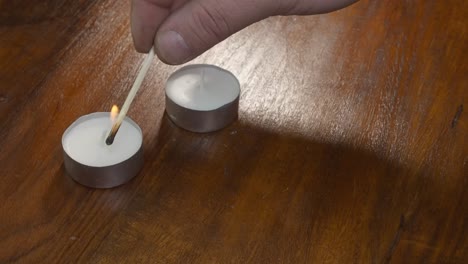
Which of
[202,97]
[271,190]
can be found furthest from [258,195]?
[202,97]

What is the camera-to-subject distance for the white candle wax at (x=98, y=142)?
30.6 inches

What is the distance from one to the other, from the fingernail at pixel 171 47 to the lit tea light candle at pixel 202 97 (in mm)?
61

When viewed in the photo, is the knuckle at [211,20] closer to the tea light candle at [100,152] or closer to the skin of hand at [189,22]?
the skin of hand at [189,22]

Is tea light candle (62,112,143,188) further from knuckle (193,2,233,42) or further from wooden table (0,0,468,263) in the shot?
knuckle (193,2,233,42)

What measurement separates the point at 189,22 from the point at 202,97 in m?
0.11

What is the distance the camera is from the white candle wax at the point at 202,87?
853 mm

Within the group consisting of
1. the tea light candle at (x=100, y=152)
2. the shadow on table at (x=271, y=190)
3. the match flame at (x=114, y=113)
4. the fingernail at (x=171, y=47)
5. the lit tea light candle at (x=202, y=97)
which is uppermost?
the fingernail at (x=171, y=47)

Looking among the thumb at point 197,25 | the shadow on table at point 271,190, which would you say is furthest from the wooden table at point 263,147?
the thumb at point 197,25

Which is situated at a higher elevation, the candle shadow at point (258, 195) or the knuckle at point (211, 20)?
the knuckle at point (211, 20)

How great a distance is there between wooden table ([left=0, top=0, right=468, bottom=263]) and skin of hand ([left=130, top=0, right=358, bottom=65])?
0.09m

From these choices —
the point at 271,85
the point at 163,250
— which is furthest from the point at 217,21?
the point at 163,250

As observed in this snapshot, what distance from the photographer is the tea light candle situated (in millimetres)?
759

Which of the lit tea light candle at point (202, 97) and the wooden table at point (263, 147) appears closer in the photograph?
the wooden table at point (263, 147)

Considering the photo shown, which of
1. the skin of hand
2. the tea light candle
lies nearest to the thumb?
the skin of hand
